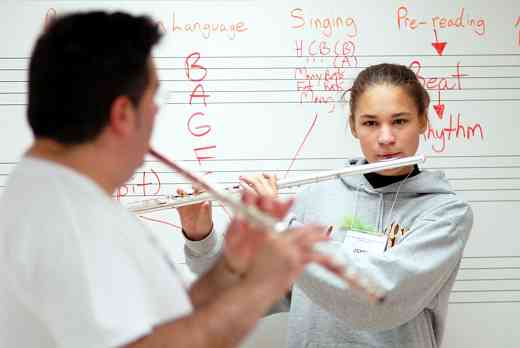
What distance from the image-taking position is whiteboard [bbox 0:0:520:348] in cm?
188

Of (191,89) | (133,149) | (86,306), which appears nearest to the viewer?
(86,306)

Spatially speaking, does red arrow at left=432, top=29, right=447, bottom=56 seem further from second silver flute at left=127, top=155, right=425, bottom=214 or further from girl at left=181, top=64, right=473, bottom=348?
second silver flute at left=127, top=155, right=425, bottom=214

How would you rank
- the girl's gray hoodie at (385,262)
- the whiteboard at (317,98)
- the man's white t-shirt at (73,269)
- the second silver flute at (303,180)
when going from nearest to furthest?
1. the man's white t-shirt at (73,269)
2. the girl's gray hoodie at (385,262)
3. the second silver flute at (303,180)
4. the whiteboard at (317,98)

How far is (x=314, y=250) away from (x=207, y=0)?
1.22m

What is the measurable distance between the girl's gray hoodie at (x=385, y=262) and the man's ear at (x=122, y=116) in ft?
1.93

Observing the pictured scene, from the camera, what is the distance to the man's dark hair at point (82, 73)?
2.75ft

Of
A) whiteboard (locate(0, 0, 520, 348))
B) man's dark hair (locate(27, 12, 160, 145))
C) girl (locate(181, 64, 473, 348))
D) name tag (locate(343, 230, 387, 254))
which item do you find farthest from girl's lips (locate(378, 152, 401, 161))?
man's dark hair (locate(27, 12, 160, 145))

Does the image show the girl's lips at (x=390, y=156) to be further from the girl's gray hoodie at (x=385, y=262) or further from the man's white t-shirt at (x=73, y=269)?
the man's white t-shirt at (x=73, y=269)

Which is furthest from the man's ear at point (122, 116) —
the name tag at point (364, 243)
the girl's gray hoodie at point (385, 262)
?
Result: the name tag at point (364, 243)

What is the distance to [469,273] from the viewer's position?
189cm

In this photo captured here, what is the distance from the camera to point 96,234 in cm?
82

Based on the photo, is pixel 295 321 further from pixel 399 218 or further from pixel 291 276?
pixel 291 276

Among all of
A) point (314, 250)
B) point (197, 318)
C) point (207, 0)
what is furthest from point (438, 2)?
point (197, 318)

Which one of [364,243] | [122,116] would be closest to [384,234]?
[364,243]
